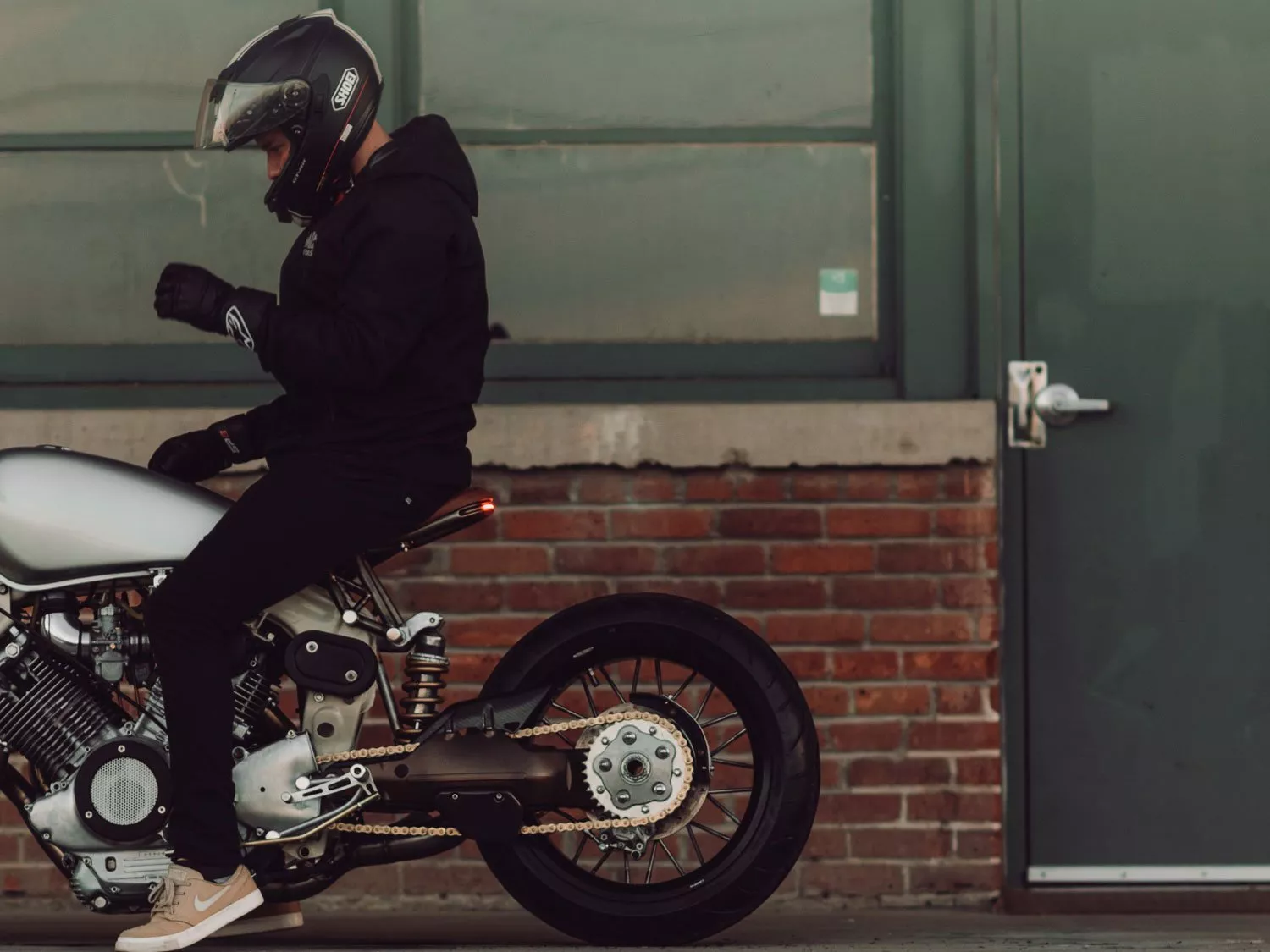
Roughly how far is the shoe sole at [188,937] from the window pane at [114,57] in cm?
232

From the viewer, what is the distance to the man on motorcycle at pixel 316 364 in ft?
11.7

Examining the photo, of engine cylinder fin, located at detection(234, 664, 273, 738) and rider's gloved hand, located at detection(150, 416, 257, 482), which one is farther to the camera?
rider's gloved hand, located at detection(150, 416, 257, 482)

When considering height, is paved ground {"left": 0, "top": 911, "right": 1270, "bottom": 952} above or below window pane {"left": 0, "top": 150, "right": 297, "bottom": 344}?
below

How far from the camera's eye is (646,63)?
498 cm

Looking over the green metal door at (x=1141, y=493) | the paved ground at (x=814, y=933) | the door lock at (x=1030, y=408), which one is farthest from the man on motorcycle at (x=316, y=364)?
the green metal door at (x=1141, y=493)

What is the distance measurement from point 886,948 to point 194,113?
281cm

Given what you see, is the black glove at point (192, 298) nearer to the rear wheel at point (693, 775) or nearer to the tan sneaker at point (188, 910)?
the rear wheel at point (693, 775)

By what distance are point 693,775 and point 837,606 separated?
1134mm

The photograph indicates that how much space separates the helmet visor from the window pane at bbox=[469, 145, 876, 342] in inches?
52.4

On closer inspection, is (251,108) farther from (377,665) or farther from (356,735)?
(356,735)

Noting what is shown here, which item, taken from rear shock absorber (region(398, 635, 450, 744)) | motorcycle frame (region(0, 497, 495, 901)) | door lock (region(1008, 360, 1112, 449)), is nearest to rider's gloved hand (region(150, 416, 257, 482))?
motorcycle frame (region(0, 497, 495, 901))

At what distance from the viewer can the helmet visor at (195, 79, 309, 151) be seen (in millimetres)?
3652

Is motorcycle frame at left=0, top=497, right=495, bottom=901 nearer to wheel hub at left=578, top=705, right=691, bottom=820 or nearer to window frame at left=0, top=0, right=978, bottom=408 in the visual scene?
wheel hub at left=578, top=705, right=691, bottom=820

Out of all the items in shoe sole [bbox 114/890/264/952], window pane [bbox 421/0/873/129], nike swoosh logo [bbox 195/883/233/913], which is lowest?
shoe sole [bbox 114/890/264/952]
